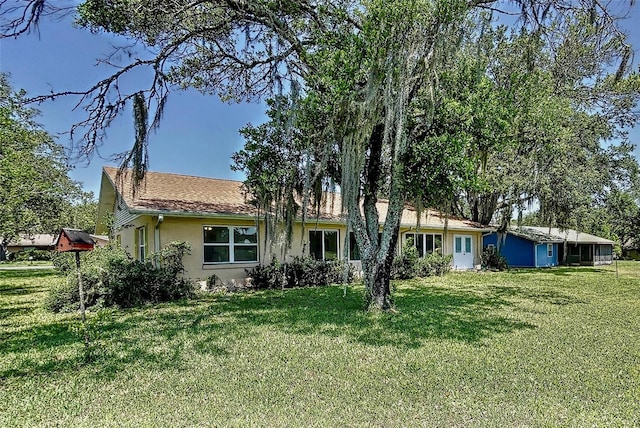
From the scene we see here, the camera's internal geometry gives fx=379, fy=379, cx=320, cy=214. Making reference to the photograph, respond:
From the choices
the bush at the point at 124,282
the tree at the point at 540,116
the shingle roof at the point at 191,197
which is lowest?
the bush at the point at 124,282

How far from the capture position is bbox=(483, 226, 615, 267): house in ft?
81.1

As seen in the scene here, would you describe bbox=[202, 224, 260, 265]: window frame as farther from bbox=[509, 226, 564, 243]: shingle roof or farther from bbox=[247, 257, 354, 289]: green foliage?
bbox=[509, 226, 564, 243]: shingle roof

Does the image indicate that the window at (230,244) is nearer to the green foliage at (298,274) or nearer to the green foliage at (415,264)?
the green foliage at (298,274)

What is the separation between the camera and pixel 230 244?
12.5 meters

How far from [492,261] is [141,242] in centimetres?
1757

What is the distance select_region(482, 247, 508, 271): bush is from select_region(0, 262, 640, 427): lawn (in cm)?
1276

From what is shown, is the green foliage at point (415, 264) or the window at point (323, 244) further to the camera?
the green foliage at point (415, 264)

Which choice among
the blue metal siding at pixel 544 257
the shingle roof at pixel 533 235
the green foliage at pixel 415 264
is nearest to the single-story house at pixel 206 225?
the green foliage at pixel 415 264

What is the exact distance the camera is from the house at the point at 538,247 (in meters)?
24.7

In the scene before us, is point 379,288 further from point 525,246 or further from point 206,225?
point 525,246

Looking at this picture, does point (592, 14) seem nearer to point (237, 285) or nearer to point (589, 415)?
point (589, 415)

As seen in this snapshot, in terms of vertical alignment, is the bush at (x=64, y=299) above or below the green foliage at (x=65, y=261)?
below

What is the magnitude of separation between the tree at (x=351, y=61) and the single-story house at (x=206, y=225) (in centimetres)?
194

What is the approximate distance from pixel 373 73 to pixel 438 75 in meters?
1.47
